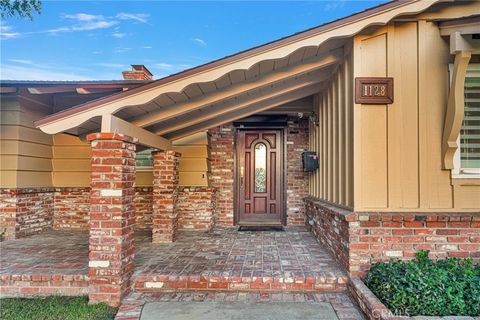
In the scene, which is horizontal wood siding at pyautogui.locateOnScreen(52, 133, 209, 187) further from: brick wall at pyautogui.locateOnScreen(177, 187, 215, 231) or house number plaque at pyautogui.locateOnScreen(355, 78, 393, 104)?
house number plaque at pyautogui.locateOnScreen(355, 78, 393, 104)

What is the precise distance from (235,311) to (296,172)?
13.4 ft

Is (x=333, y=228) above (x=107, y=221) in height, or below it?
below

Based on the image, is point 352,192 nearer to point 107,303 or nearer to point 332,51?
point 332,51

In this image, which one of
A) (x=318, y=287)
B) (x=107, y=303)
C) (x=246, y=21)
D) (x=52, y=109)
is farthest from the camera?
(x=246, y=21)

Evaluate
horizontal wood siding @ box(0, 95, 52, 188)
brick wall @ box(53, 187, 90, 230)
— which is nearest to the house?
horizontal wood siding @ box(0, 95, 52, 188)

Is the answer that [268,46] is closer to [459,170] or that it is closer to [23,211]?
[459,170]

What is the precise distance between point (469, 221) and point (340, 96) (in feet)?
6.60

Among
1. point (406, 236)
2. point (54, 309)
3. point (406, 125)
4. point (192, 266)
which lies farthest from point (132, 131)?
point (406, 236)

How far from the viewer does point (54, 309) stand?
9.51 ft

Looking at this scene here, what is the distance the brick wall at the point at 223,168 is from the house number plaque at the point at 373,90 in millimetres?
3602

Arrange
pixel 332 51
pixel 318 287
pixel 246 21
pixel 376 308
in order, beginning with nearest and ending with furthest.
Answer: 1. pixel 376 308
2. pixel 318 287
3. pixel 332 51
4. pixel 246 21

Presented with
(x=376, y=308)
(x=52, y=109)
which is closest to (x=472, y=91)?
(x=376, y=308)

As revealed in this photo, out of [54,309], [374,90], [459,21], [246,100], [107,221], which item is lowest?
[54,309]

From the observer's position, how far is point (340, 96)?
3.86m
